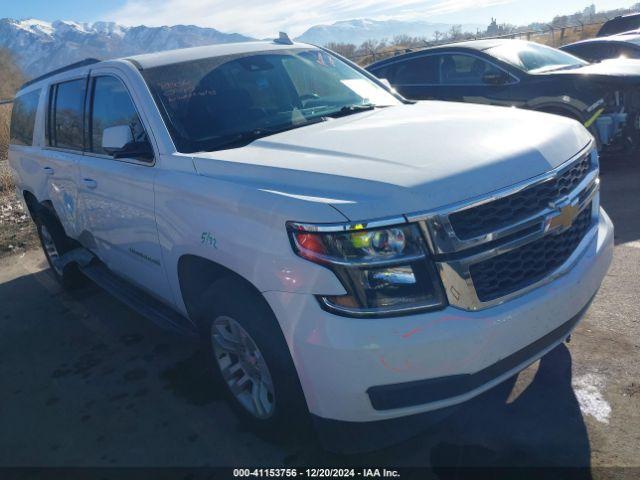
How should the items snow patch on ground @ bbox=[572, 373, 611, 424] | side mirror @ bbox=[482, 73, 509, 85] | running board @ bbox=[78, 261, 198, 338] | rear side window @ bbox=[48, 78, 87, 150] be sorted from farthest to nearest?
side mirror @ bbox=[482, 73, 509, 85]
rear side window @ bbox=[48, 78, 87, 150]
running board @ bbox=[78, 261, 198, 338]
snow patch on ground @ bbox=[572, 373, 611, 424]

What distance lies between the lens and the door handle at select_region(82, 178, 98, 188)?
155 inches

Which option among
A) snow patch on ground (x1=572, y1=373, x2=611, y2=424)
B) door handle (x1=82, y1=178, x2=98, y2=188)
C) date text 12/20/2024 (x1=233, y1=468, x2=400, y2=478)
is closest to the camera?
date text 12/20/2024 (x1=233, y1=468, x2=400, y2=478)

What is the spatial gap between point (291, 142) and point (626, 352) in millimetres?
2305

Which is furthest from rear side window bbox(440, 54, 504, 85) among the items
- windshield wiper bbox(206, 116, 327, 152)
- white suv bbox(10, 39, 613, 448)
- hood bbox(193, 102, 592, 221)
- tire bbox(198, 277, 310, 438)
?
tire bbox(198, 277, 310, 438)

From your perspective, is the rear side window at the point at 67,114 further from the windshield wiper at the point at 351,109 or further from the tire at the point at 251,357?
the tire at the point at 251,357

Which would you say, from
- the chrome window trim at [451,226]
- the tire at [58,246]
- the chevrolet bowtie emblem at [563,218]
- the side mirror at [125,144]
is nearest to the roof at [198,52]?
the side mirror at [125,144]

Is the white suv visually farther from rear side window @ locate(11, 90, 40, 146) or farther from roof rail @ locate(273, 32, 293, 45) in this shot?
rear side window @ locate(11, 90, 40, 146)

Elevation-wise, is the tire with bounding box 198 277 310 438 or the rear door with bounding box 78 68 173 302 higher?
the rear door with bounding box 78 68 173 302

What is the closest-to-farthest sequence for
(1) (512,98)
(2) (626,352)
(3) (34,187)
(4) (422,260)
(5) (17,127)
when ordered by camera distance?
(4) (422,260) → (2) (626,352) → (3) (34,187) → (5) (17,127) → (1) (512,98)

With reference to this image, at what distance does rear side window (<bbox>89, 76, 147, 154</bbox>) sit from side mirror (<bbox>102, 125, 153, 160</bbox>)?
0.22 ft

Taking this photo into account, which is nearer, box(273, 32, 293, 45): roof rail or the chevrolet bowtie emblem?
the chevrolet bowtie emblem

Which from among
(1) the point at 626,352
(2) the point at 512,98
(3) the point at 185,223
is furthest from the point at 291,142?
(2) the point at 512,98

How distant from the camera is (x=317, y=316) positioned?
2.19m

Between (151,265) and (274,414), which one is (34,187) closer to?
(151,265)
